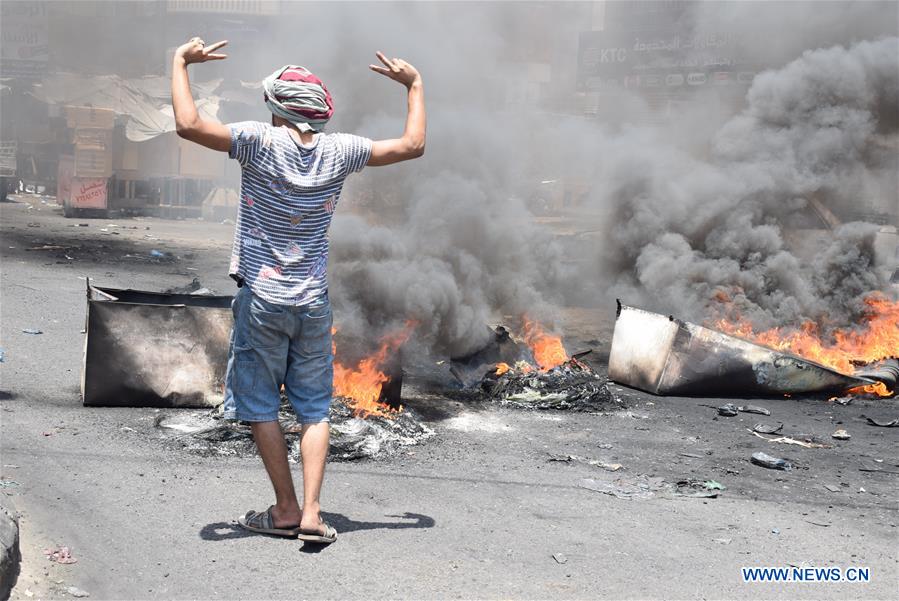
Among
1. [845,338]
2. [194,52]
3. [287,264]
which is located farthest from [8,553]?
[845,338]

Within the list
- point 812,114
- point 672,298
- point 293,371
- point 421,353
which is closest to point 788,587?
point 293,371

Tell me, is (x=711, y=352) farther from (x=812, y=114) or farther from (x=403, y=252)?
(x=812, y=114)

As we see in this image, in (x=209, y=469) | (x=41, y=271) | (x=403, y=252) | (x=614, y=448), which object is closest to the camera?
(x=209, y=469)

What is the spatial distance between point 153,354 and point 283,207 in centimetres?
251

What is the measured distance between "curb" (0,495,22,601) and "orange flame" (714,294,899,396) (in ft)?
21.2

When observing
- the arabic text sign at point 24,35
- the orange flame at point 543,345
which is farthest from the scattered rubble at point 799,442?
the arabic text sign at point 24,35

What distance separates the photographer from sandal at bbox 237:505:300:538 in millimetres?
3273

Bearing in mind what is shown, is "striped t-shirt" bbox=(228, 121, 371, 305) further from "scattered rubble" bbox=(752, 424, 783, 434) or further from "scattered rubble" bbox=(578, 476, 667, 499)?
"scattered rubble" bbox=(752, 424, 783, 434)

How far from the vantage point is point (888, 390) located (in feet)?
24.0

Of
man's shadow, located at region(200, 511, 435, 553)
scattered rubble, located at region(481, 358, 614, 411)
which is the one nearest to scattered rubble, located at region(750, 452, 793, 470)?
scattered rubble, located at region(481, 358, 614, 411)

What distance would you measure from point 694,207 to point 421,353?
193 inches

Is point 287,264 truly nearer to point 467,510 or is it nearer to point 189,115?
point 189,115

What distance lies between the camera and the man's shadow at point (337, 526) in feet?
10.8

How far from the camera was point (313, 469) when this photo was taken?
3.23 m
